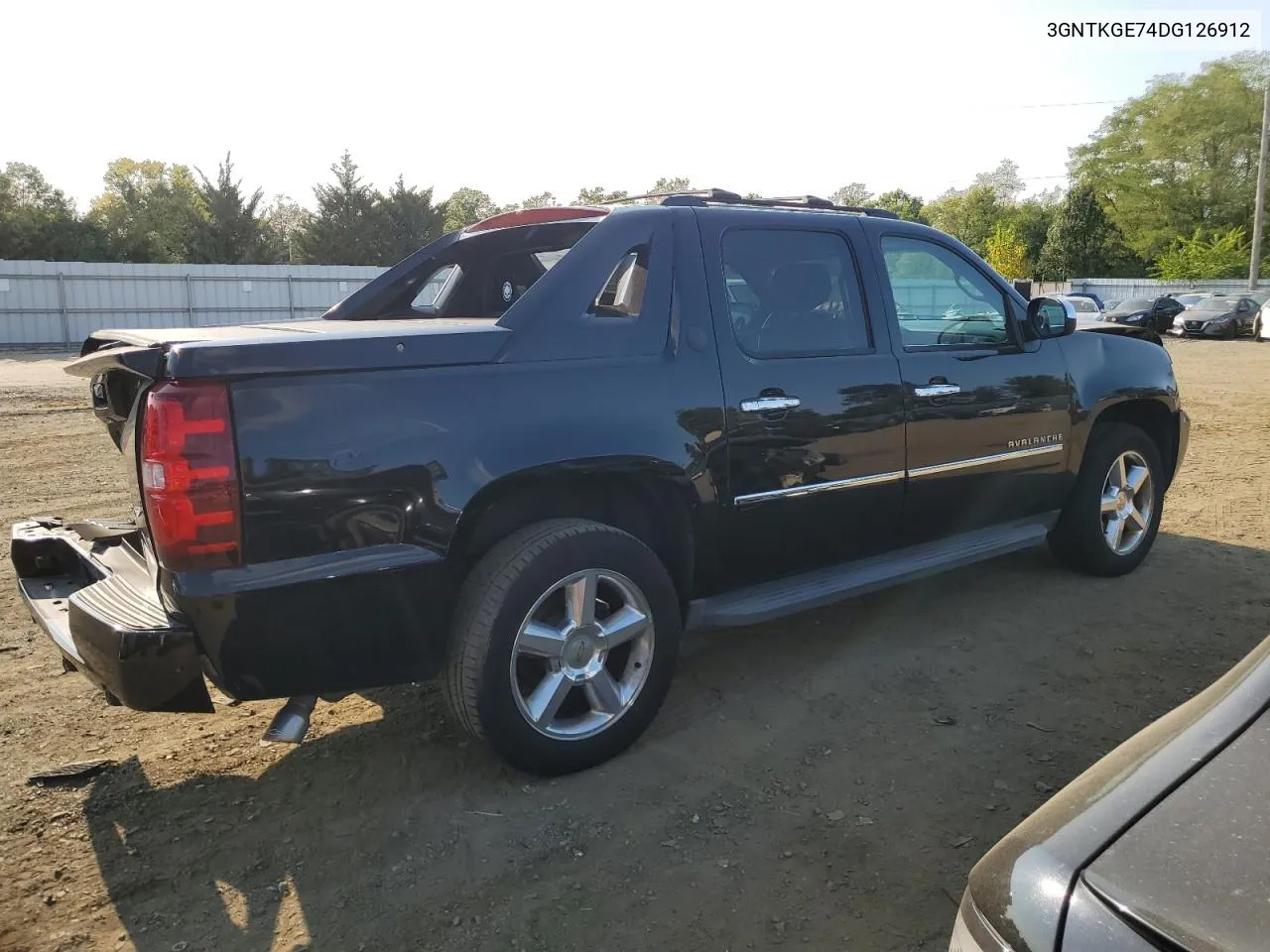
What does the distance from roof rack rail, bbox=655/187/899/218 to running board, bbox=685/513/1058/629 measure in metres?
1.49

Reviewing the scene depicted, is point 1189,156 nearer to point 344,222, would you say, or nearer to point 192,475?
point 344,222

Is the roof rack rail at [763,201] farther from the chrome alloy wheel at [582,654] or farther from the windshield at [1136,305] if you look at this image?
the windshield at [1136,305]

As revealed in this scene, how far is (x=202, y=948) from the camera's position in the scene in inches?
95.4

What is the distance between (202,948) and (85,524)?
191 centimetres

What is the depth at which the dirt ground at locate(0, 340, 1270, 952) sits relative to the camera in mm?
2537

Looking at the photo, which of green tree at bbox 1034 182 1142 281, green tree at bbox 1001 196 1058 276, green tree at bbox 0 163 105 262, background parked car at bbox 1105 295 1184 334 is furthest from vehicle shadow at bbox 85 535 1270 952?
green tree at bbox 1001 196 1058 276

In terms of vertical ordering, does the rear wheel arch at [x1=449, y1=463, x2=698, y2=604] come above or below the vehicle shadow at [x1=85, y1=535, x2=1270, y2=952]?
above

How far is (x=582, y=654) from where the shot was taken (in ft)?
10.5

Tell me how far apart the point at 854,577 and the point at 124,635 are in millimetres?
2610

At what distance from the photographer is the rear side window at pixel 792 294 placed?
3.67 meters

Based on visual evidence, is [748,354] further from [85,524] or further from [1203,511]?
[1203,511]

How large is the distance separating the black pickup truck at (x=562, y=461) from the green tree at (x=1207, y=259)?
51.0 meters

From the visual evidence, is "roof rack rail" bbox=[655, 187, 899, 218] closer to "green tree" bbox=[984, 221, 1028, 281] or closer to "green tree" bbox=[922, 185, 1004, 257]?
"green tree" bbox=[984, 221, 1028, 281]

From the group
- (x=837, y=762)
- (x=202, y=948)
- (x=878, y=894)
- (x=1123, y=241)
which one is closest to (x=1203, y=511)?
(x=837, y=762)
